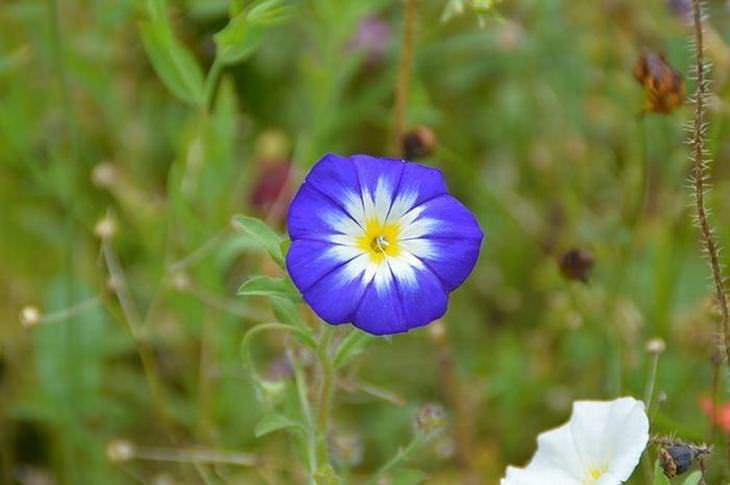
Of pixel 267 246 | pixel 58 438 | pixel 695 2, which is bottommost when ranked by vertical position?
pixel 58 438

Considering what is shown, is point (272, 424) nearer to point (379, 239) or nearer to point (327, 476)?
point (327, 476)

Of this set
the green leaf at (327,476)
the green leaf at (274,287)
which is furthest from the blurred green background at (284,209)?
the green leaf at (274,287)

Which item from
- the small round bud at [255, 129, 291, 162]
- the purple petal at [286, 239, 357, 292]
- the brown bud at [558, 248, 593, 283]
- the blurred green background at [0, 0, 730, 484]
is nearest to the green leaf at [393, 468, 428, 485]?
the blurred green background at [0, 0, 730, 484]

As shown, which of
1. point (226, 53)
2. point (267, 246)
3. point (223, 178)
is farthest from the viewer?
point (223, 178)

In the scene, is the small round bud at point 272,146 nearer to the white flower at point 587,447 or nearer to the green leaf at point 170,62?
the green leaf at point 170,62

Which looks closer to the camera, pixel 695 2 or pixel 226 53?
pixel 695 2

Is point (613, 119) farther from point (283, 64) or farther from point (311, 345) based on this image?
point (311, 345)

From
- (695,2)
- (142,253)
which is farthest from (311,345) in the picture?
(142,253)

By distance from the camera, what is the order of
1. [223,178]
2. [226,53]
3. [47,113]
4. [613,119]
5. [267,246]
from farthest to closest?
1. [613,119]
2. [47,113]
3. [223,178]
4. [226,53]
5. [267,246]
